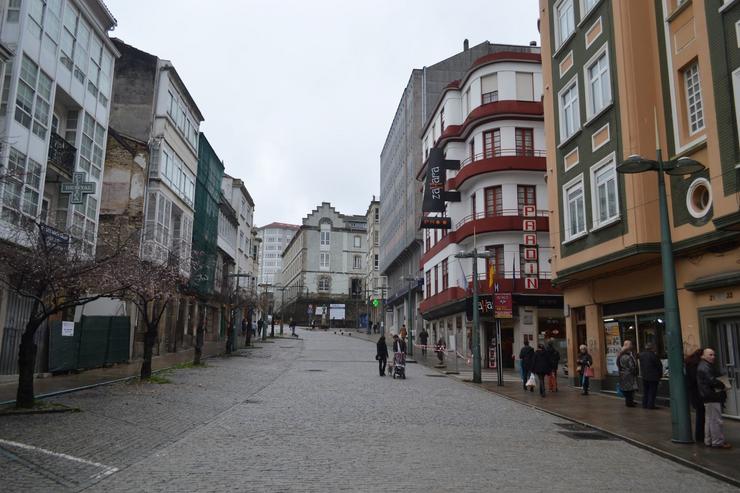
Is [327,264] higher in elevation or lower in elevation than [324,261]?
lower

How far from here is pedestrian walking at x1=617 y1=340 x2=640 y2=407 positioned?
50.8 ft

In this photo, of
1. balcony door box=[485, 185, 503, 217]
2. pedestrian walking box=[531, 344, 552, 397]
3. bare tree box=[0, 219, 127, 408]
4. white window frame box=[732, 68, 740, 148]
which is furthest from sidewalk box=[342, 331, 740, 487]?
balcony door box=[485, 185, 503, 217]

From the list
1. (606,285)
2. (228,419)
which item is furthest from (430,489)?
(606,285)

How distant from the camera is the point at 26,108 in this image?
18.0 metres

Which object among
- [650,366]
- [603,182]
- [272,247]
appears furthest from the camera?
[272,247]

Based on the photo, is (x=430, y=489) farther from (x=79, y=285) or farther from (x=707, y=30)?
(x=707, y=30)

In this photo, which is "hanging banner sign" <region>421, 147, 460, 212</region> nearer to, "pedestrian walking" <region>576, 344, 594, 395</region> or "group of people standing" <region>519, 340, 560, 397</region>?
"group of people standing" <region>519, 340, 560, 397</region>

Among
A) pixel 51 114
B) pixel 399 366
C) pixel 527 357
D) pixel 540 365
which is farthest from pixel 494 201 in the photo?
pixel 51 114

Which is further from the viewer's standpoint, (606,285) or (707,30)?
(606,285)

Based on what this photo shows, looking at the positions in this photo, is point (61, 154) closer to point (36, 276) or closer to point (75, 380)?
point (75, 380)

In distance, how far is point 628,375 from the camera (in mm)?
15523

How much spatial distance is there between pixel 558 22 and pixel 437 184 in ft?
48.2

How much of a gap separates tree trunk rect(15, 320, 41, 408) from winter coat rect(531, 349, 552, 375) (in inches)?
524

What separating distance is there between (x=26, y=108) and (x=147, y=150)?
12.0m
